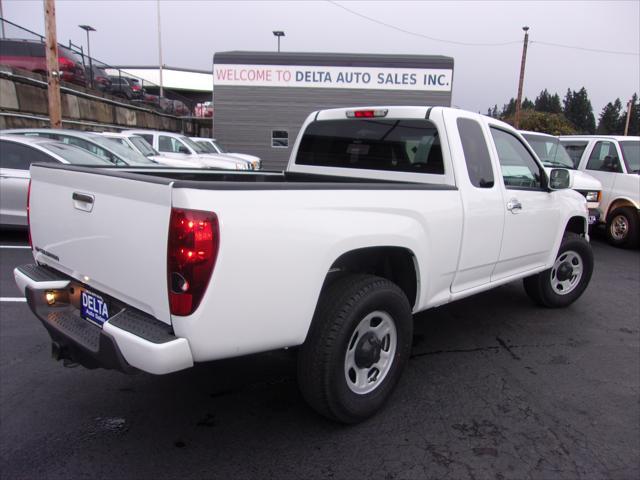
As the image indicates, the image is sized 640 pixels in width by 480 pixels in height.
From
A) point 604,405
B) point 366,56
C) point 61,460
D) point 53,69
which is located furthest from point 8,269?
point 366,56

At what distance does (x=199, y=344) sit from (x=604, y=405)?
2.76 meters

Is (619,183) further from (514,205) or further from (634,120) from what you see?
(634,120)

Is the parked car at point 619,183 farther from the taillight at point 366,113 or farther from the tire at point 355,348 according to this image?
the tire at point 355,348

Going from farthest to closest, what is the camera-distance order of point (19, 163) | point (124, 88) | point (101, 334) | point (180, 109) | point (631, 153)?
point (180, 109), point (124, 88), point (631, 153), point (19, 163), point (101, 334)

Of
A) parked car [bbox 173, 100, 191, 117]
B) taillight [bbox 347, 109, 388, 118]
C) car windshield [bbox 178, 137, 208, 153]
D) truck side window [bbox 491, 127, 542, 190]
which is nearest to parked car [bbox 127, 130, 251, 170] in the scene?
car windshield [bbox 178, 137, 208, 153]

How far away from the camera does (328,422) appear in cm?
297

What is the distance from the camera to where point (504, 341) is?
4.32 meters

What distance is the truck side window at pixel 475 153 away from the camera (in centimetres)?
360

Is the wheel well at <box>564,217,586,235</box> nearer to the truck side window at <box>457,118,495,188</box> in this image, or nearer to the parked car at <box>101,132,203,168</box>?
the truck side window at <box>457,118,495,188</box>

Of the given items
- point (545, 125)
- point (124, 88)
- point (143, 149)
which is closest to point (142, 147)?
point (143, 149)

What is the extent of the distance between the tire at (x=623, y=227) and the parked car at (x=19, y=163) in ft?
30.2

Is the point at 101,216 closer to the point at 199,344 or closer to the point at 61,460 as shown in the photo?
the point at 199,344

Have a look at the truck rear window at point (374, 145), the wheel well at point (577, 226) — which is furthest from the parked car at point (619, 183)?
the truck rear window at point (374, 145)

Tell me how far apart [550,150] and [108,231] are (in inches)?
350
